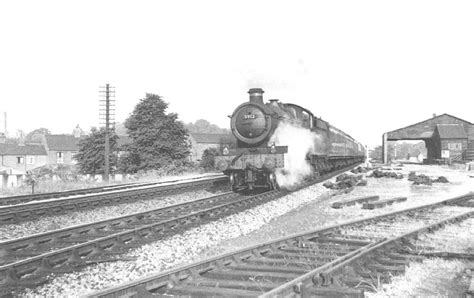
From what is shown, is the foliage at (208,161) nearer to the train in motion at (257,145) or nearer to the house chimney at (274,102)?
the house chimney at (274,102)

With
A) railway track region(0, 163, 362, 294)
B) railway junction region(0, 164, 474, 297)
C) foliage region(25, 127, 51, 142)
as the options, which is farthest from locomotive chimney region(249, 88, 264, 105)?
foliage region(25, 127, 51, 142)

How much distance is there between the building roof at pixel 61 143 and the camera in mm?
68500

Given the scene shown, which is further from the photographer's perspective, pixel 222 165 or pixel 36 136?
pixel 36 136

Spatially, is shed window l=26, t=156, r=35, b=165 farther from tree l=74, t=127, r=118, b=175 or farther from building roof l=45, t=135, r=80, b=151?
tree l=74, t=127, r=118, b=175

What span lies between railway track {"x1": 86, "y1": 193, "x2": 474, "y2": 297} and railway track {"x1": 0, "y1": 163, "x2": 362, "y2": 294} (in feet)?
5.94

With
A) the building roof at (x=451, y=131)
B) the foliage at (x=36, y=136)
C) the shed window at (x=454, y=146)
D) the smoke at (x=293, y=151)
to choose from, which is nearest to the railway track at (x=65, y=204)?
the smoke at (x=293, y=151)

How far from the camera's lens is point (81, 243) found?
258 inches

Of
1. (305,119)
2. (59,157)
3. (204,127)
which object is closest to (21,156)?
(59,157)

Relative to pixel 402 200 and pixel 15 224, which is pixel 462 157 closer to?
pixel 402 200

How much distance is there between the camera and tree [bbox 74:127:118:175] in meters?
37.0

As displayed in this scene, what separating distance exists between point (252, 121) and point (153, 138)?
2332 cm

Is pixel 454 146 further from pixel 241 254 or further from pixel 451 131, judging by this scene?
pixel 241 254

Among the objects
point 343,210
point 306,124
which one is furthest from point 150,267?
point 306,124

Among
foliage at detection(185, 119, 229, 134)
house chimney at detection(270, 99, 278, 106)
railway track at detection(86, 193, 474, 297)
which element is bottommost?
railway track at detection(86, 193, 474, 297)
